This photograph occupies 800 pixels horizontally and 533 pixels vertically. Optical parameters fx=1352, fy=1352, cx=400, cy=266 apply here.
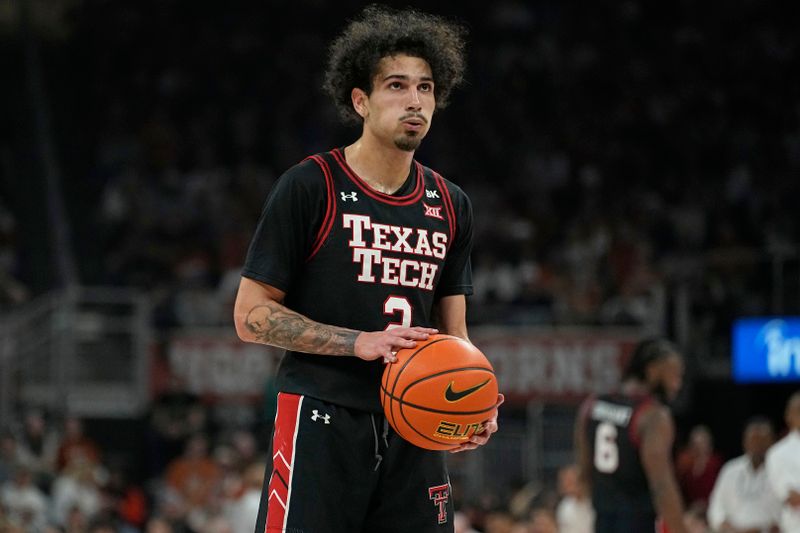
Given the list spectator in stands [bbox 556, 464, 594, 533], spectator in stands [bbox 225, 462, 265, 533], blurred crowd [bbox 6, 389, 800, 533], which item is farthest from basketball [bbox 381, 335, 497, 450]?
spectator in stands [bbox 225, 462, 265, 533]

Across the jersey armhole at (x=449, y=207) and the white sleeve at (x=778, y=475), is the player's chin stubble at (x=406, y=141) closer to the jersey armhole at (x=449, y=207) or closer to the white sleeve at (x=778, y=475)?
the jersey armhole at (x=449, y=207)

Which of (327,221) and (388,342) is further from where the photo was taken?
(327,221)

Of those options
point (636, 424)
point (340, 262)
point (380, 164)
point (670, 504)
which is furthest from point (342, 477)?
point (636, 424)

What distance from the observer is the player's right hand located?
4312 mm

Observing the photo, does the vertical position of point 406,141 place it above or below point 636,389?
above

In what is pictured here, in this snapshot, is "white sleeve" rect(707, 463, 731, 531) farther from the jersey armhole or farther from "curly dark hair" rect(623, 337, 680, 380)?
the jersey armhole

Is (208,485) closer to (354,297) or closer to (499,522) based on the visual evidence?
(499,522)

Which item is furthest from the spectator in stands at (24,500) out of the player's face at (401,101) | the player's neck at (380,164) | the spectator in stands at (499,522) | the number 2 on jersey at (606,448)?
the player's face at (401,101)

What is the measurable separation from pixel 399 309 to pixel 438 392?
0.42 metres

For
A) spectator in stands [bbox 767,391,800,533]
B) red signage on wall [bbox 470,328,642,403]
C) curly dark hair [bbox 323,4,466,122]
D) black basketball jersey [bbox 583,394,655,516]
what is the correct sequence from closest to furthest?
curly dark hair [bbox 323,4,466,122], black basketball jersey [bbox 583,394,655,516], spectator in stands [bbox 767,391,800,533], red signage on wall [bbox 470,328,642,403]

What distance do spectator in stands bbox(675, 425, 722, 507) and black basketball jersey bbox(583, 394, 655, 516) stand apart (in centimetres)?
524

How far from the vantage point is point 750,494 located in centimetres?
1062

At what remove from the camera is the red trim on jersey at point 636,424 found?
788 cm

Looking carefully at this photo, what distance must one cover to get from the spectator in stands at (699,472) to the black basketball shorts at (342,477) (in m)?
8.98
